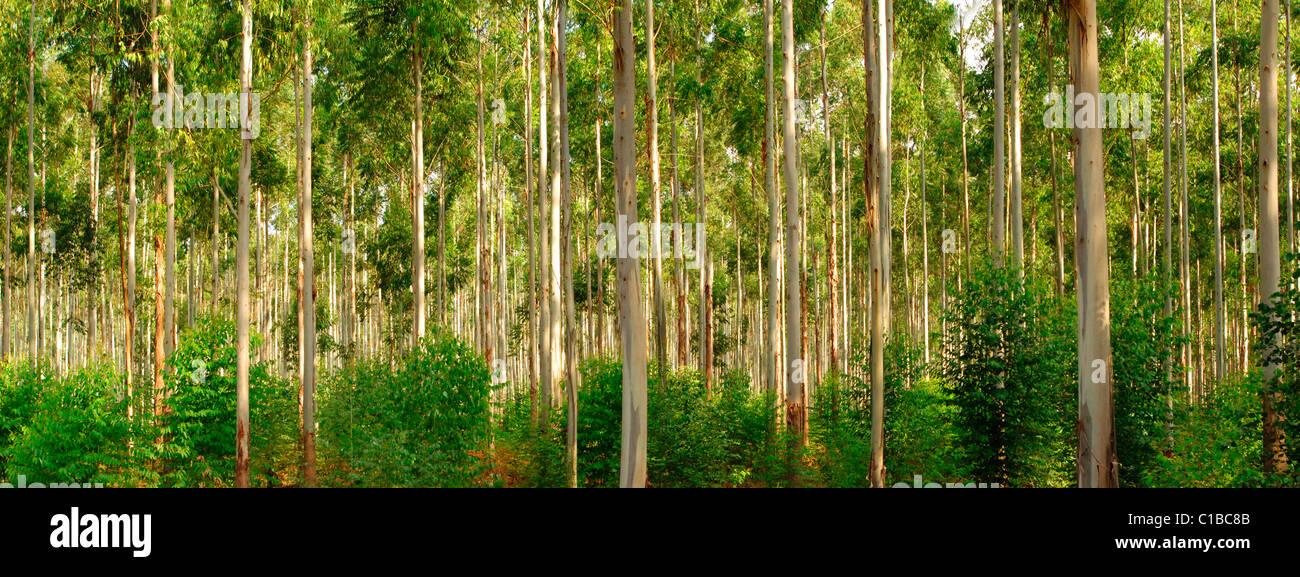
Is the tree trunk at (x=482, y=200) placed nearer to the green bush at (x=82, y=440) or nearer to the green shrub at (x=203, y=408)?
the green shrub at (x=203, y=408)

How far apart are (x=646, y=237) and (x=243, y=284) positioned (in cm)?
1165

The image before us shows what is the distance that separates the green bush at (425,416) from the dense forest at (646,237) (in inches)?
2.7

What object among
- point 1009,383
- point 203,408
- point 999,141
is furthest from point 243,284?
point 999,141

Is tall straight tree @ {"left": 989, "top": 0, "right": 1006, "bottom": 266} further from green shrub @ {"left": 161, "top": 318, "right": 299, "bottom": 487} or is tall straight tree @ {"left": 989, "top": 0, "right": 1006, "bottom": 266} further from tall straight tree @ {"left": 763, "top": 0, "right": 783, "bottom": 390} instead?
green shrub @ {"left": 161, "top": 318, "right": 299, "bottom": 487}

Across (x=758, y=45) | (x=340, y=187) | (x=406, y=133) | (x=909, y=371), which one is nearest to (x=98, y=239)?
(x=340, y=187)

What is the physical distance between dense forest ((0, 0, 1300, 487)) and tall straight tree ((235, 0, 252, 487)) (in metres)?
0.07

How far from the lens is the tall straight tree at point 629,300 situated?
8.50 meters

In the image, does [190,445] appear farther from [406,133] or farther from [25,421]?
[406,133]

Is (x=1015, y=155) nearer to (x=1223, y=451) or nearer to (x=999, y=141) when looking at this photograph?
(x=999, y=141)

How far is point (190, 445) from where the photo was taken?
12648 millimetres

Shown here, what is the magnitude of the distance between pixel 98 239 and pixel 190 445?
19.0 m

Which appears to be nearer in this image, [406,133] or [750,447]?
[750,447]

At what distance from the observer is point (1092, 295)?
302 inches

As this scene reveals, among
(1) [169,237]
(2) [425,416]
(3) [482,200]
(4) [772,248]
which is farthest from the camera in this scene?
(3) [482,200]
